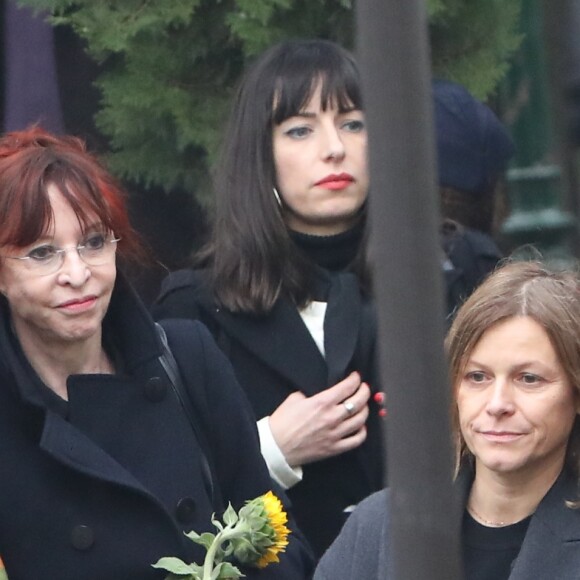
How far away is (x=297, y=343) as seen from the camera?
3.99 meters

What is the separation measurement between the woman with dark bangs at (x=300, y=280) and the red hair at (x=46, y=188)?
569 mm

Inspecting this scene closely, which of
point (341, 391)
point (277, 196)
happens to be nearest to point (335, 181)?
point (277, 196)

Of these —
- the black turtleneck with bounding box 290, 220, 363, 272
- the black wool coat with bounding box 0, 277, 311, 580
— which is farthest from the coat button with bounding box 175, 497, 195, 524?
the black turtleneck with bounding box 290, 220, 363, 272

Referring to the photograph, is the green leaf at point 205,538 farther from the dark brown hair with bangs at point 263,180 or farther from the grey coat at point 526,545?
the dark brown hair with bangs at point 263,180

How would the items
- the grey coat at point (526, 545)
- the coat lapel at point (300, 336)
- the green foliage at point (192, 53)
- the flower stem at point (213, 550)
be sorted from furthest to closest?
Answer: the green foliage at point (192, 53) < the coat lapel at point (300, 336) < the flower stem at point (213, 550) < the grey coat at point (526, 545)

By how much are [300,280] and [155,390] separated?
0.77 meters

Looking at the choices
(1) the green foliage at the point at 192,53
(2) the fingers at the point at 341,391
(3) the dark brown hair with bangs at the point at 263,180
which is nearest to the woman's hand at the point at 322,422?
(2) the fingers at the point at 341,391

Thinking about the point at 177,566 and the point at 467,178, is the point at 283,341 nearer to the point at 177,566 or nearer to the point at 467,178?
the point at 467,178

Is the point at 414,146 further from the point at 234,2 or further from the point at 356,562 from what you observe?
the point at 234,2

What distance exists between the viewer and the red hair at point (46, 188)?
130 inches

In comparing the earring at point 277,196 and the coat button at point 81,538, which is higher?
the earring at point 277,196

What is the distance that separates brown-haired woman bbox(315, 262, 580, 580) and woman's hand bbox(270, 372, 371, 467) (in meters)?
0.83

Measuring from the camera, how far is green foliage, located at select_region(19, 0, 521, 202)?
14.1 ft

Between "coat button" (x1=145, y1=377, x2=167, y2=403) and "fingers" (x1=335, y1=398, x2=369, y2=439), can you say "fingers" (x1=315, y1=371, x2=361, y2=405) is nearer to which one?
"fingers" (x1=335, y1=398, x2=369, y2=439)
